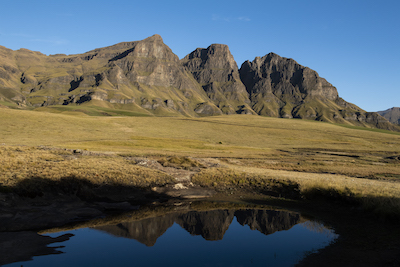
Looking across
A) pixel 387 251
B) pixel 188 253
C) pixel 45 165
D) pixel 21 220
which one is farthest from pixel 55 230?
pixel 387 251

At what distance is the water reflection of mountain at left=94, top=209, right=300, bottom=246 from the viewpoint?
1698 cm

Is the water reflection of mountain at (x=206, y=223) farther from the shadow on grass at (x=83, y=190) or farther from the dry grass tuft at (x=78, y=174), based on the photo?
the dry grass tuft at (x=78, y=174)

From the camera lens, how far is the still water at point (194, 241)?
13.4 meters

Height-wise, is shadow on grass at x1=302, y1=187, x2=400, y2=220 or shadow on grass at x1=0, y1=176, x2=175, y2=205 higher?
shadow on grass at x1=302, y1=187, x2=400, y2=220

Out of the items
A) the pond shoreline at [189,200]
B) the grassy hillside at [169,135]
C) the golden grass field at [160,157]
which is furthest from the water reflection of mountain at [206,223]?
the grassy hillside at [169,135]

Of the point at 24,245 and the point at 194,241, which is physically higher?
the point at 24,245

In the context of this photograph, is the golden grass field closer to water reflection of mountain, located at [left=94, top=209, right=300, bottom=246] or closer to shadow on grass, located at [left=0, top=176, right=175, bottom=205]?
shadow on grass, located at [left=0, top=176, right=175, bottom=205]

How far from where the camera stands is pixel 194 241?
53.0 ft

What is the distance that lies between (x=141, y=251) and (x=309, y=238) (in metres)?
9.78

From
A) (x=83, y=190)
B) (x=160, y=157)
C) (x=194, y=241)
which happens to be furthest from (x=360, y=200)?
(x=160, y=157)

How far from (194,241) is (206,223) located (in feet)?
10.7

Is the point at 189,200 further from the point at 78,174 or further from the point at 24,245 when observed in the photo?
the point at 24,245

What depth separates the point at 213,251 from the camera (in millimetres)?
14797

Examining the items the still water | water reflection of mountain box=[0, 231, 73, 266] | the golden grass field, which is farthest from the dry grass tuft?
the still water
